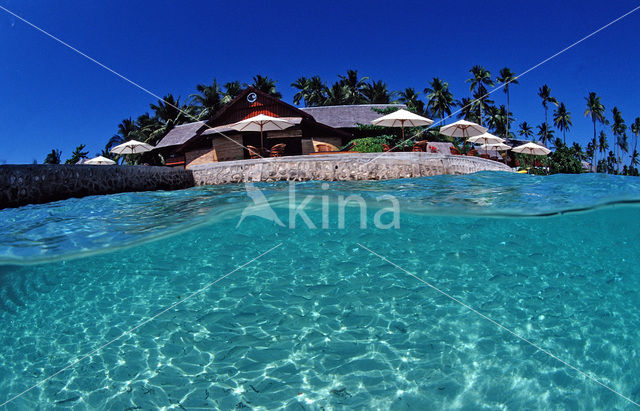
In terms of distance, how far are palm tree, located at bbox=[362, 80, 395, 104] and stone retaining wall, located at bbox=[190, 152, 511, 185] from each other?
1441 inches

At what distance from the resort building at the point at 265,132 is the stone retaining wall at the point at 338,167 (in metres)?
7.81

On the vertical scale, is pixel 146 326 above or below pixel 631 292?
above

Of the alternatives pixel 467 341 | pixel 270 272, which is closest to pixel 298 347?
pixel 467 341

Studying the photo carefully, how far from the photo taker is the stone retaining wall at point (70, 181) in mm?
9156

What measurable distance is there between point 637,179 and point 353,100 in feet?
133

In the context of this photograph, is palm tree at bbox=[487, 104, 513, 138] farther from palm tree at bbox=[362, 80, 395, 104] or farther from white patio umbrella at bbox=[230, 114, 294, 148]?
white patio umbrella at bbox=[230, 114, 294, 148]

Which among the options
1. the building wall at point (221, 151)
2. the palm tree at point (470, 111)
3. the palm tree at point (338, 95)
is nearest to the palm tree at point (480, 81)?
the palm tree at point (470, 111)

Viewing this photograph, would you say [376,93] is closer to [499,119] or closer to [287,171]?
[499,119]

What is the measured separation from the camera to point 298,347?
4840 millimetres

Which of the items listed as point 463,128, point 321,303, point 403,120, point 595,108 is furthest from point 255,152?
point 595,108

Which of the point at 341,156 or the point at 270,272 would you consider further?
the point at 341,156

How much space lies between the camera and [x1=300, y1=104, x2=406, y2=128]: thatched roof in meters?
26.9

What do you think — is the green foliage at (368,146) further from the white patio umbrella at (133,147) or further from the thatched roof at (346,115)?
the white patio umbrella at (133,147)

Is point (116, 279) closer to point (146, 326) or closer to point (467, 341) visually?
point (146, 326)
